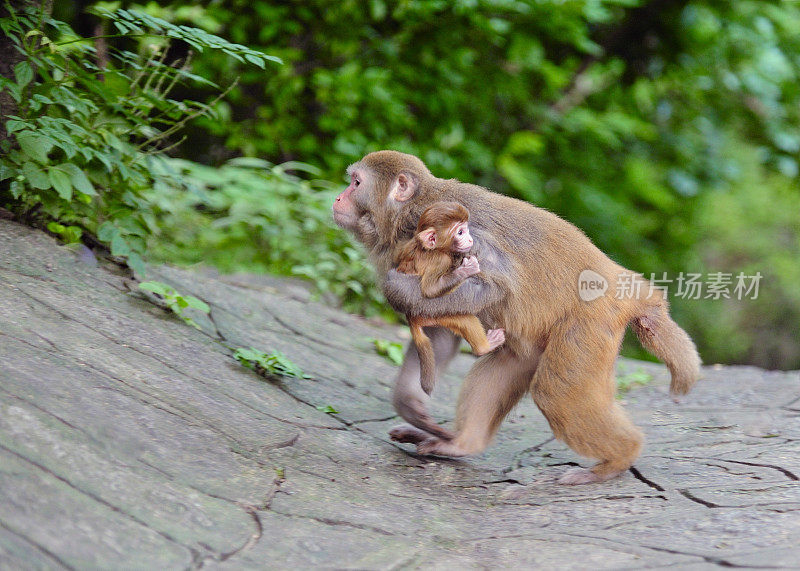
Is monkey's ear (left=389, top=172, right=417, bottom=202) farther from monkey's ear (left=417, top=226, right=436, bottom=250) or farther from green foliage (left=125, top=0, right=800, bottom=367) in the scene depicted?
green foliage (left=125, top=0, right=800, bottom=367)

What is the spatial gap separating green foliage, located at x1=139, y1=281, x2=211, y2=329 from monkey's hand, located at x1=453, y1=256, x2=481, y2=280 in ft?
4.95

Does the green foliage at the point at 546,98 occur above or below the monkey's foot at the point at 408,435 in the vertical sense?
above

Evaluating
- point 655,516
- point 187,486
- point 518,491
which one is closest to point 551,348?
point 518,491

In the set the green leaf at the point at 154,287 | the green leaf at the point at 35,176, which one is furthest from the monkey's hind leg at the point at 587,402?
the green leaf at the point at 35,176

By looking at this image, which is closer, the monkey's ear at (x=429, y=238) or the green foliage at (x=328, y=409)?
the monkey's ear at (x=429, y=238)

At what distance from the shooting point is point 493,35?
8719 mm

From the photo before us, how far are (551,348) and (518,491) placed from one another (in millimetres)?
670

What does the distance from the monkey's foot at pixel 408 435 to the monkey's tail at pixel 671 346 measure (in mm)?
1182

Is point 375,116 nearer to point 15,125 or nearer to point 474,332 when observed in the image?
point 15,125

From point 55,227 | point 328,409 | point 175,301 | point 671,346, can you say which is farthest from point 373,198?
point 55,227

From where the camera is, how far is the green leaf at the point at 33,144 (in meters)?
3.98

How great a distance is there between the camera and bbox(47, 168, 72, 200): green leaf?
411 centimetres

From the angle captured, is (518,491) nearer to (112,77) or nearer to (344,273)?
(112,77)

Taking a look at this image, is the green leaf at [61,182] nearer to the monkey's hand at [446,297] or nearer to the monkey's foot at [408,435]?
the monkey's hand at [446,297]
